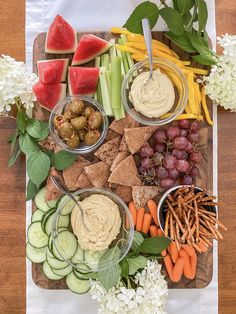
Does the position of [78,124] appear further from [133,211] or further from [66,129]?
[133,211]

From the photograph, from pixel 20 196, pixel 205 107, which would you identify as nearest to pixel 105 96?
pixel 205 107

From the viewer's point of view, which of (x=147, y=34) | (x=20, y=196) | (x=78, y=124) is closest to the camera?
(x=147, y=34)

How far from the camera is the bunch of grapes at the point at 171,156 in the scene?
1.52 metres

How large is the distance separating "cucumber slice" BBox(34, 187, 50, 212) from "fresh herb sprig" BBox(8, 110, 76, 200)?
23 millimetres

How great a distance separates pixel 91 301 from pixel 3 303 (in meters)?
0.28

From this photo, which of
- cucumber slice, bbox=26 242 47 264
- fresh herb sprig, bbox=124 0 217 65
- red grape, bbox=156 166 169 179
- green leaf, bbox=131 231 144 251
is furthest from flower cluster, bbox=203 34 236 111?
cucumber slice, bbox=26 242 47 264

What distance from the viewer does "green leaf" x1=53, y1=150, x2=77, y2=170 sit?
1.53 metres

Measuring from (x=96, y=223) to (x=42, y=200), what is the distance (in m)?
0.20

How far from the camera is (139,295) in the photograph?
1.46 m

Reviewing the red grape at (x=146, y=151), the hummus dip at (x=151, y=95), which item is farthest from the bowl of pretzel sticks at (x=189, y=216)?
the hummus dip at (x=151, y=95)

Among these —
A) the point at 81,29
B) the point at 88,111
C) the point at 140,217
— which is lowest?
the point at 140,217

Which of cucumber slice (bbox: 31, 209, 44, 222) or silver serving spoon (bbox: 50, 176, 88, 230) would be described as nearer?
silver serving spoon (bbox: 50, 176, 88, 230)

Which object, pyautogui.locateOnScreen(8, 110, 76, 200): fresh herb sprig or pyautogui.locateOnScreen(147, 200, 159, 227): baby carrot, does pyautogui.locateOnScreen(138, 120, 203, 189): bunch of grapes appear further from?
pyautogui.locateOnScreen(8, 110, 76, 200): fresh herb sprig

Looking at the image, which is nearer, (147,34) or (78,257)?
(147,34)
